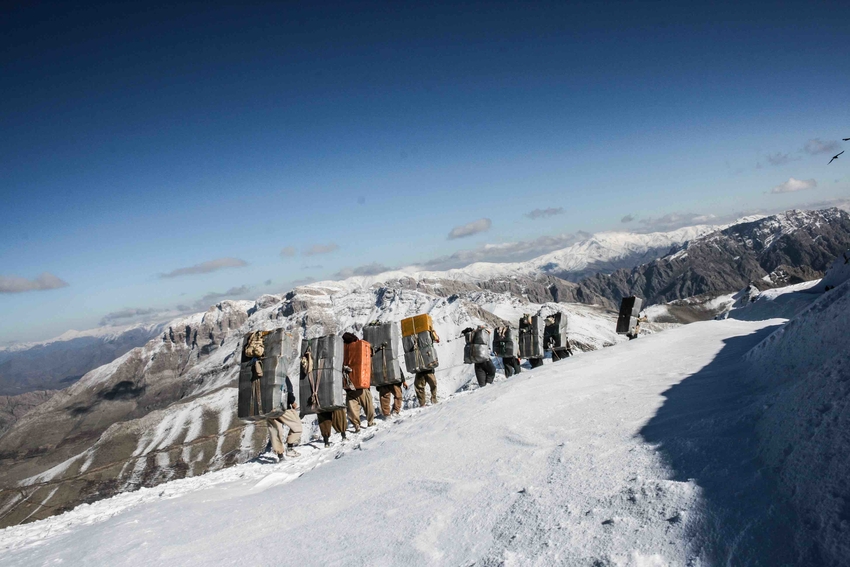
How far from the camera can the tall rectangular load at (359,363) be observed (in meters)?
13.2

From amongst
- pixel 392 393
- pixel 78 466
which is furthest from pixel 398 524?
pixel 78 466

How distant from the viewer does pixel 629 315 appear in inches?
835

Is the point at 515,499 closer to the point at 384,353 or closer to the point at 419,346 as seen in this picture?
the point at 384,353

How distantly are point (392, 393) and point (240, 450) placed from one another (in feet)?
499

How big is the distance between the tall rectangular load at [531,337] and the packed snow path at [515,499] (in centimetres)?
1008

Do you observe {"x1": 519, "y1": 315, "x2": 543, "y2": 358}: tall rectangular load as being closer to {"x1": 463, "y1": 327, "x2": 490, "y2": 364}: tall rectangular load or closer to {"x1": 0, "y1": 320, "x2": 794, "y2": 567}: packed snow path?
{"x1": 463, "y1": 327, "x2": 490, "y2": 364}: tall rectangular load

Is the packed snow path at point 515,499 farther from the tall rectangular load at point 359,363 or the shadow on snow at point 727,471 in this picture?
the tall rectangular load at point 359,363

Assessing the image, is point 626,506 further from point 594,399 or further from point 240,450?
point 240,450

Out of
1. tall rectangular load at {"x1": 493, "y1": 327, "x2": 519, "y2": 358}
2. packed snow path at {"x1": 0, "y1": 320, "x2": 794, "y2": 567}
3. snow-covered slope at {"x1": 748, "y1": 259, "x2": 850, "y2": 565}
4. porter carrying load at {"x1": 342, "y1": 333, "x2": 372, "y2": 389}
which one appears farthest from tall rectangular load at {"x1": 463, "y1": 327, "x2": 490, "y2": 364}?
snow-covered slope at {"x1": 748, "y1": 259, "x2": 850, "y2": 565}

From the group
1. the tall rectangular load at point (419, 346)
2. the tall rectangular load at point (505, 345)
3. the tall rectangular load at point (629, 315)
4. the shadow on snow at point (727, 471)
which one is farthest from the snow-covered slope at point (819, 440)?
the tall rectangular load at point (629, 315)

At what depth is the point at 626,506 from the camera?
3625 mm

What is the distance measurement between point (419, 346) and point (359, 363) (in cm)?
362

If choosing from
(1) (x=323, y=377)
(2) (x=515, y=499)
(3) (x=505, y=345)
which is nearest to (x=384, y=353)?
(1) (x=323, y=377)

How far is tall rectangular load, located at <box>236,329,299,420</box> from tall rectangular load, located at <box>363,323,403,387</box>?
3739mm
